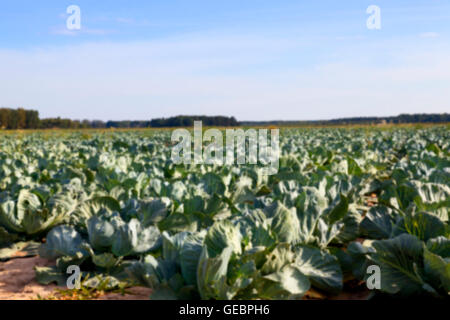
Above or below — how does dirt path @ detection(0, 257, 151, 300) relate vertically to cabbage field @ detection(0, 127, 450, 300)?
below

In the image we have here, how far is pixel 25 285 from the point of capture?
10.3 feet

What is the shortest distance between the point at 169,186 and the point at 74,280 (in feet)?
4.93

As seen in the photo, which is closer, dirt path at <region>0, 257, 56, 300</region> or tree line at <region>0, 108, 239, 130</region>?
dirt path at <region>0, 257, 56, 300</region>

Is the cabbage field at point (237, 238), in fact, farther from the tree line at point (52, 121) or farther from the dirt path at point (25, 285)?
the tree line at point (52, 121)

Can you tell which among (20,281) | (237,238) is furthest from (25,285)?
(237,238)

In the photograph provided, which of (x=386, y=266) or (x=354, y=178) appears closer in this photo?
(x=386, y=266)

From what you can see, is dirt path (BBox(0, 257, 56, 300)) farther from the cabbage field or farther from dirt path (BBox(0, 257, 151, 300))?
the cabbage field

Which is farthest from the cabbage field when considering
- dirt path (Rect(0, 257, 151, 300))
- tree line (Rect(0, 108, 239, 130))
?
tree line (Rect(0, 108, 239, 130))

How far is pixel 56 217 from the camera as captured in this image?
13.5 ft

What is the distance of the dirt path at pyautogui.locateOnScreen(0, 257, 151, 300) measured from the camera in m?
2.88

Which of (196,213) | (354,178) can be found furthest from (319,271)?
(354,178)

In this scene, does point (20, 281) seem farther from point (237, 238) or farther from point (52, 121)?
point (52, 121)

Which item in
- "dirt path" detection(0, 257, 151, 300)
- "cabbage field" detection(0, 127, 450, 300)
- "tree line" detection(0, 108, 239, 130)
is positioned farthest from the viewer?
"tree line" detection(0, 108, 239, 130)
